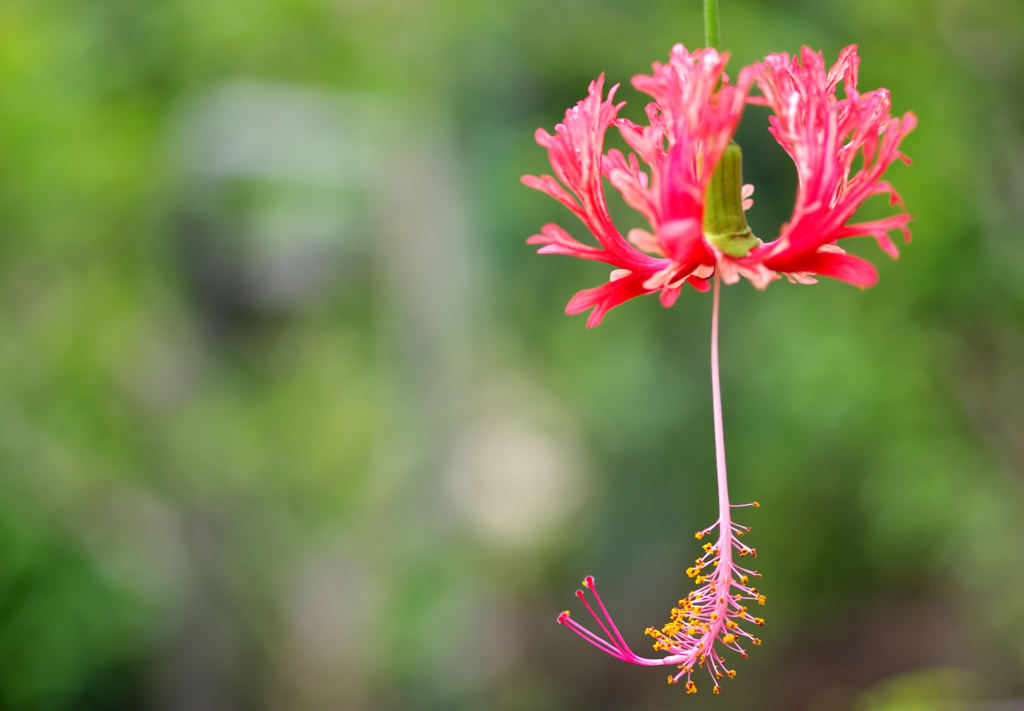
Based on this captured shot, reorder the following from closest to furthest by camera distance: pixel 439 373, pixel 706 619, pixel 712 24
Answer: pixel 712 24, pixel 706 619, pixel 439 373

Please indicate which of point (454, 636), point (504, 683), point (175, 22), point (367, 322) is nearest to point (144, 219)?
point (175, 22)

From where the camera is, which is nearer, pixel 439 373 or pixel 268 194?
pixel 439 373

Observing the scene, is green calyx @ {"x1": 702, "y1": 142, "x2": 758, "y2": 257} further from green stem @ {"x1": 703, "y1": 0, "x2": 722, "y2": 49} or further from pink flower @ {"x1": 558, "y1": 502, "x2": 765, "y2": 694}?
pink flower @ {"x1": 558, "y1": 502, "x2": 765, "y2": 694}

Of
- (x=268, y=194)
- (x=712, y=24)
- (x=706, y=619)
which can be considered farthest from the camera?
(x=268, y=194)

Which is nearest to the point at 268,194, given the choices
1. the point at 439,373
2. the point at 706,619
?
the point at 439,373

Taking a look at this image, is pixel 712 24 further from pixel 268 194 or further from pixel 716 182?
pixel 268 194

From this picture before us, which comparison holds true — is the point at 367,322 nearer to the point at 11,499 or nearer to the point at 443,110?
the point at 443,110
